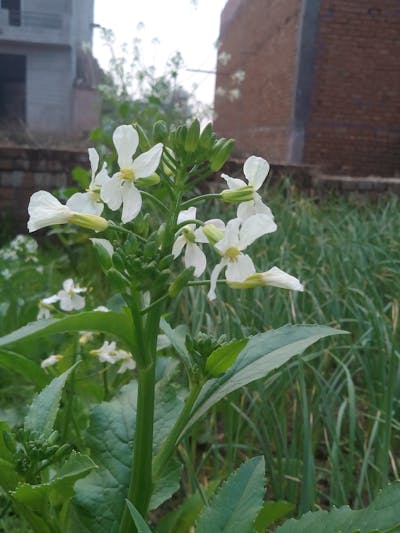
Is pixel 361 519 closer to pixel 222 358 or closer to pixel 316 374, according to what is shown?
pixel 222 358

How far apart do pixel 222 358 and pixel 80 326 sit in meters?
0.18

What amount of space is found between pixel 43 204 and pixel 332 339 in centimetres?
128

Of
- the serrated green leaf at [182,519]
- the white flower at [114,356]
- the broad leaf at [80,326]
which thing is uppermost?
the broad leaf at [80,326]

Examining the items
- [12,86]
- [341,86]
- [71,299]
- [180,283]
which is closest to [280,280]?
[180,283]

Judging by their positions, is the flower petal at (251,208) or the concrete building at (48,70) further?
the concrete building at (48,70)

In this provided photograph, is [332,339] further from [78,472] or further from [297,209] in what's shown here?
[297,209]

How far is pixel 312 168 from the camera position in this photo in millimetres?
5547

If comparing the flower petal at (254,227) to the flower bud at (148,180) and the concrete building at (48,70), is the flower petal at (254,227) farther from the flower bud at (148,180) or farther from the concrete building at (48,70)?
the concrete building at (48,70)

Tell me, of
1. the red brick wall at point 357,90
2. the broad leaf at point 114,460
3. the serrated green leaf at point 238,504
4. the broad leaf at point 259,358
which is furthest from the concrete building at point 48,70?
the serrated green leaf at point 238,504

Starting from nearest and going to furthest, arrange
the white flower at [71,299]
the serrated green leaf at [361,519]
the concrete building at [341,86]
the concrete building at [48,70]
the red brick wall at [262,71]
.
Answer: the serrated green leaf at [361,519] → the white flower at [71,299] → the concrete building at [341,86] → the red brick wall at [262,71] → the concrete building at [48,70]

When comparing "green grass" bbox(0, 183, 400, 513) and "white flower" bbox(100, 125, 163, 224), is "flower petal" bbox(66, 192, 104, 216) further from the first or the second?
"green grass" bbox(0, 183, 400, 513)

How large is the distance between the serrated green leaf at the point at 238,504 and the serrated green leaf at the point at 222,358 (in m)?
0.12

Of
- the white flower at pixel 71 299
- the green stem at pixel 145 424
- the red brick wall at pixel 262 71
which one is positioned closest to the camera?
the green stem at pixel 145 424

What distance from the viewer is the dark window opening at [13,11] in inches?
423
